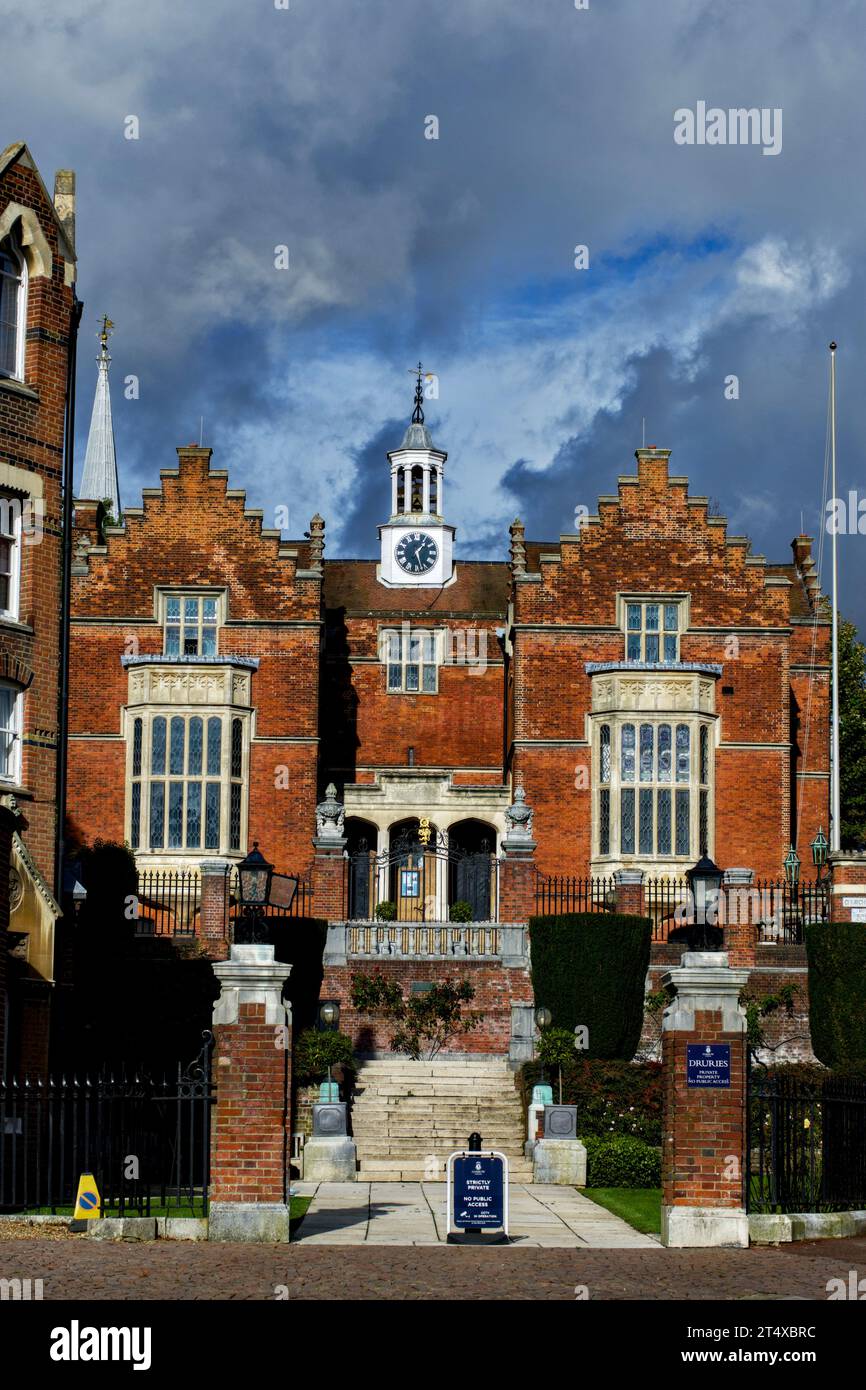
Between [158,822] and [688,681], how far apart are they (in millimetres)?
12081

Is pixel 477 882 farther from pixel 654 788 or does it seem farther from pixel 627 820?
pixel 654 788

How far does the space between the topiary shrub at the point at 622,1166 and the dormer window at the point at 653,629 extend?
17.3 m

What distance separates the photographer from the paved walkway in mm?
20812

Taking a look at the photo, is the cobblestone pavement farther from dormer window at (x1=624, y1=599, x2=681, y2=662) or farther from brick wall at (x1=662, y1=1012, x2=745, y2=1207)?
dormer window at (x1=624, y1=599, x2=681, y2=662)

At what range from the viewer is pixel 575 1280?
682 inches

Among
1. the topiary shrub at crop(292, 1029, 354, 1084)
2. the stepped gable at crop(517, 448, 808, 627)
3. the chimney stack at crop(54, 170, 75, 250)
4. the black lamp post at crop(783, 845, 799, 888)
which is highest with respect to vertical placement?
the chimney stack at crop(54, 170, 75, 250)

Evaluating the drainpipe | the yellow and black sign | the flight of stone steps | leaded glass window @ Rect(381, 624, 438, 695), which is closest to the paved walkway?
the flight of stone steps

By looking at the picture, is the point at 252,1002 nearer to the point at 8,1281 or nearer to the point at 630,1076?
the point at 8,1281

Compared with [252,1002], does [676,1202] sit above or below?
below

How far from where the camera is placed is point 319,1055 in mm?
33875

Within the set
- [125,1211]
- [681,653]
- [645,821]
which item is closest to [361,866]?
[645,821]

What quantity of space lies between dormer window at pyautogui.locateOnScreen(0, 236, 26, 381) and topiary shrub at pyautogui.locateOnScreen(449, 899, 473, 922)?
14.5m

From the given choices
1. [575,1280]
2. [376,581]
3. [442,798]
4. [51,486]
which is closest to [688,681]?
[442,798]

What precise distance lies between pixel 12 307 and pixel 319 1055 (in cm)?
1343
